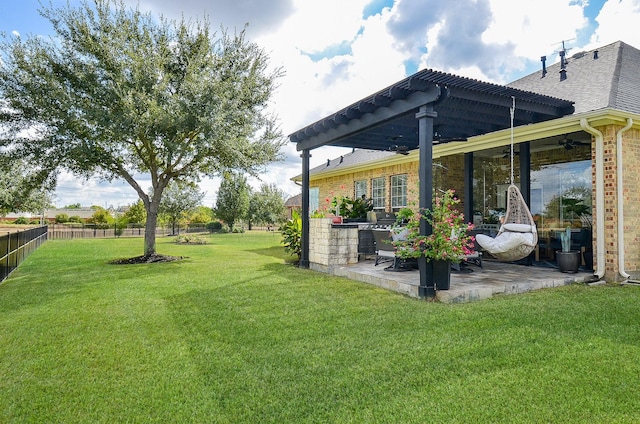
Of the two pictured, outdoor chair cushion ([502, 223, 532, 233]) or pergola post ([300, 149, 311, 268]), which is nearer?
outdoor chair cushion ([502, 223, 532, 233])

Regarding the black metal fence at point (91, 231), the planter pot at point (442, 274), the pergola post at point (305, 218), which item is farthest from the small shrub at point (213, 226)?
the planter pot at point (442, 274)

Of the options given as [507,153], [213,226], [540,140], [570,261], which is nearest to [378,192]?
[507,153]

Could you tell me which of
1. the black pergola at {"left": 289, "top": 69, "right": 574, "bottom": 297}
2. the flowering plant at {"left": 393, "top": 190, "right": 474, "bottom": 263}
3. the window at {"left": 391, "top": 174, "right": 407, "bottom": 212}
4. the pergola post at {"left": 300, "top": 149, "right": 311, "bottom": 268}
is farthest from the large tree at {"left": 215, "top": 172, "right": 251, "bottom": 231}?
the flowering plant at {"left": 393, "top": 190, "right": 474, "bottom": 263}

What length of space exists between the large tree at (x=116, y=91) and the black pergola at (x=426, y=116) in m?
3.07

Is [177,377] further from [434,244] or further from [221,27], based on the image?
[221,27]

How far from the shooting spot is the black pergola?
17.2ft

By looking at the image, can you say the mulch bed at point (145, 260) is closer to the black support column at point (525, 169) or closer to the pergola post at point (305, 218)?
the pergola post at point (305, 218)

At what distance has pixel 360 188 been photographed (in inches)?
537

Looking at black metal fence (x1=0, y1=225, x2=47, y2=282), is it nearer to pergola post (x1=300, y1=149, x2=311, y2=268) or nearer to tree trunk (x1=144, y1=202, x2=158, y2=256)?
tree trunk (x1=144, y1=202, x2=158, y2=256)

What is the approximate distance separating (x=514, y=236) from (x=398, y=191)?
6.23 metres

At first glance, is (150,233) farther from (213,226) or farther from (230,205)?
(213,226)

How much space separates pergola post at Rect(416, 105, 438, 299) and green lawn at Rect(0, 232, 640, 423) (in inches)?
13.2

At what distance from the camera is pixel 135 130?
940cm

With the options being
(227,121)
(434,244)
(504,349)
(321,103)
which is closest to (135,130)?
(227,121)
